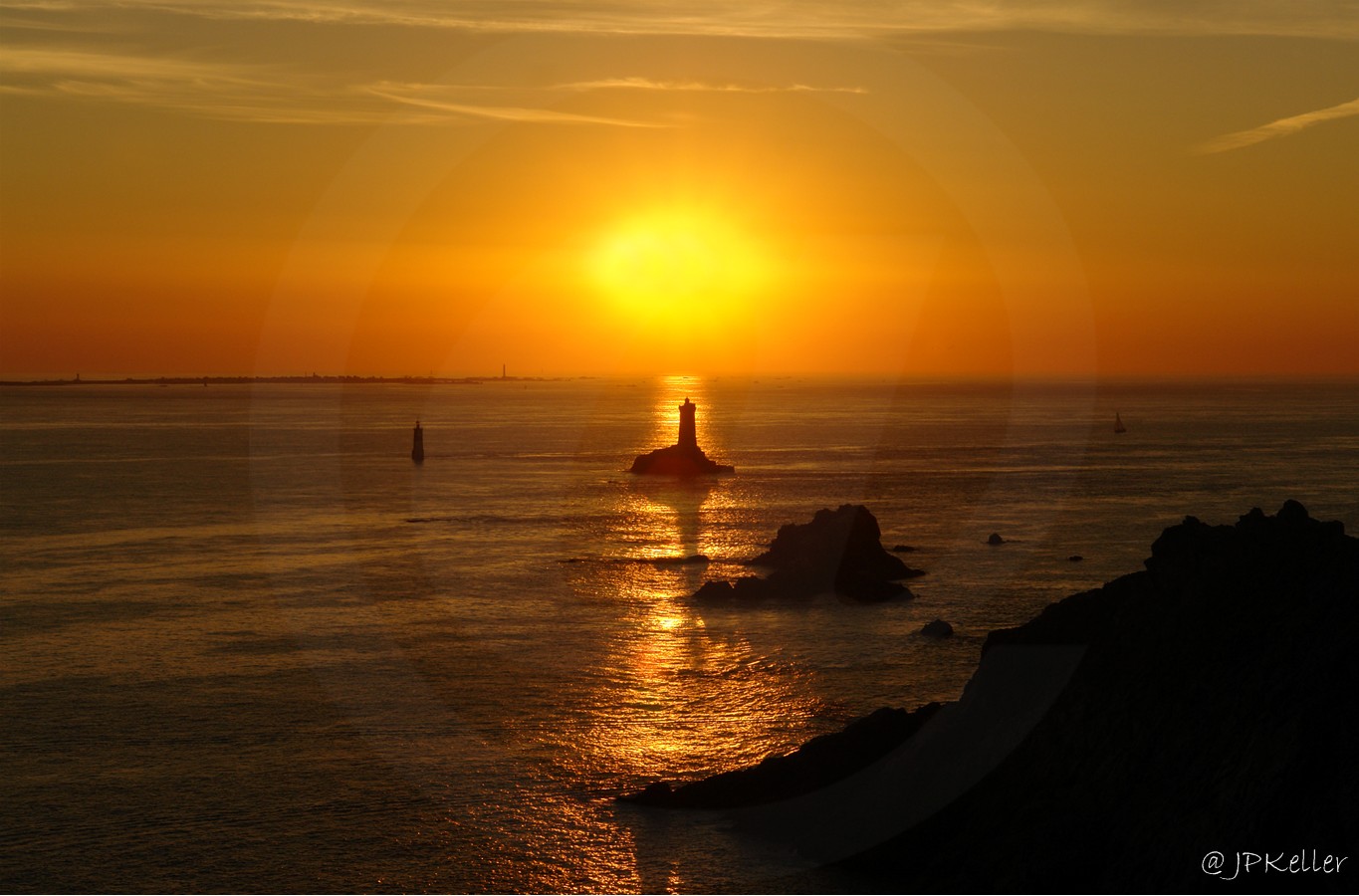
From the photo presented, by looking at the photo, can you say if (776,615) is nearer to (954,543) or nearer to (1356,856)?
(954,543)

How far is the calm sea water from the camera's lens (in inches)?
808

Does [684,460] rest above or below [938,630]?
above

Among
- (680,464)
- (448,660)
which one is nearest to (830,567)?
(448,660)

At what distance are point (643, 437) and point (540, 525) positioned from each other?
94.7 metres

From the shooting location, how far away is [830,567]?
43938 mm

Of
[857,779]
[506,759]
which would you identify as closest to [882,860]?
[857,779]

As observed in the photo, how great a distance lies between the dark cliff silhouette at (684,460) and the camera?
96.9 m
